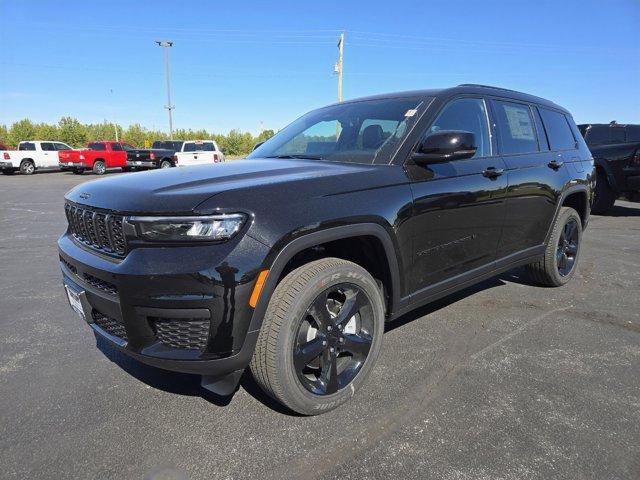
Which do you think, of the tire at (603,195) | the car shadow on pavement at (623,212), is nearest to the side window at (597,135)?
the tire at (603,195)

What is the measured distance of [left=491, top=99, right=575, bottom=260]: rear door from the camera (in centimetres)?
363

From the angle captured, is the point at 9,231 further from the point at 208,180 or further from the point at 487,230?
the point at 487,230

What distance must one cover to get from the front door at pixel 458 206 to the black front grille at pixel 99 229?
1630 millimetres

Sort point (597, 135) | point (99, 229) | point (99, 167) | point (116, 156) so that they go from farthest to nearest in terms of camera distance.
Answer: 1. point (116, 156)
2. point (99, 167)
3. point (597, 135)
4. point (99, 229)

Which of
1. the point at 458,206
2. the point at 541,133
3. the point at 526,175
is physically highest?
the point at 541,133

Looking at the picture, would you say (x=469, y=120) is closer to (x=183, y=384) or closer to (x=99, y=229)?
(x=99, y=229)

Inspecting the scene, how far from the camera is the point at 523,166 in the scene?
12.3 feet

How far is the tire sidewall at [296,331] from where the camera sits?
2.20 metres

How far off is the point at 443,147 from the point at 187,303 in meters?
1.72

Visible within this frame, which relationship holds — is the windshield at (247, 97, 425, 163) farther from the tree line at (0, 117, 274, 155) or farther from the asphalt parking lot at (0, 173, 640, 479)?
the tree line at (0, 117, 274, 155)

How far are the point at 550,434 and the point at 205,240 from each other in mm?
1984

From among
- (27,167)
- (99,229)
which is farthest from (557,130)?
(27,167)

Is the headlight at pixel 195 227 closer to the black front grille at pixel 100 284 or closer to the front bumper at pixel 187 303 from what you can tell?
the front bumper at pixel 187 303

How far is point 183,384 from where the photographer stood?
9.30ft
